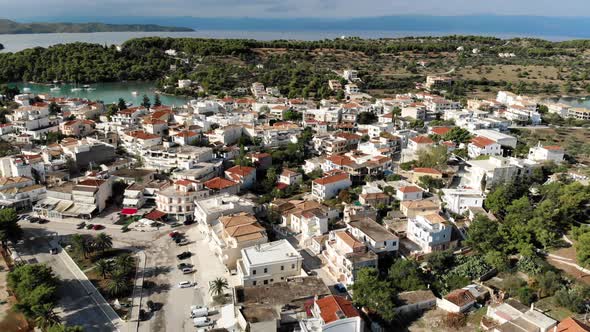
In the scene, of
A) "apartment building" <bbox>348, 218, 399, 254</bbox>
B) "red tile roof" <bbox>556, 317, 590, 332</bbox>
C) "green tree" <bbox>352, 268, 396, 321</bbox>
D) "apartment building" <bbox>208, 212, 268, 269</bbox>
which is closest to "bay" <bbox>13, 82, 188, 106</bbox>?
"apartment building" <bbox>208, 212, 268, 269</bbox>

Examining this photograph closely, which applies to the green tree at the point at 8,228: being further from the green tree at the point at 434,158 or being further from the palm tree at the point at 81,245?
the green tree at the point at 434,158

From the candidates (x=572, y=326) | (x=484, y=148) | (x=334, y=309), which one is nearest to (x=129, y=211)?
(x=334, y=309)

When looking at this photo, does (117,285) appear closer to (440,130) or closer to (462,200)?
(462,200)

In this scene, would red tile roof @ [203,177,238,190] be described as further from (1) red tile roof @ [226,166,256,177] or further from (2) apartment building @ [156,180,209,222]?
(1) red tile roof @ [226,166,256,177]

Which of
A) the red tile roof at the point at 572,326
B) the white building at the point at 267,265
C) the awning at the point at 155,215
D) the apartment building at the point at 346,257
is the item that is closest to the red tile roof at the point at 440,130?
the apartment building at the point at 346,257

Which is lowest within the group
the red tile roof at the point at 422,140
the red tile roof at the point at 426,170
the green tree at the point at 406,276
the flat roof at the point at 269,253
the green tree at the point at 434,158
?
the green tree at the point at 406,276
